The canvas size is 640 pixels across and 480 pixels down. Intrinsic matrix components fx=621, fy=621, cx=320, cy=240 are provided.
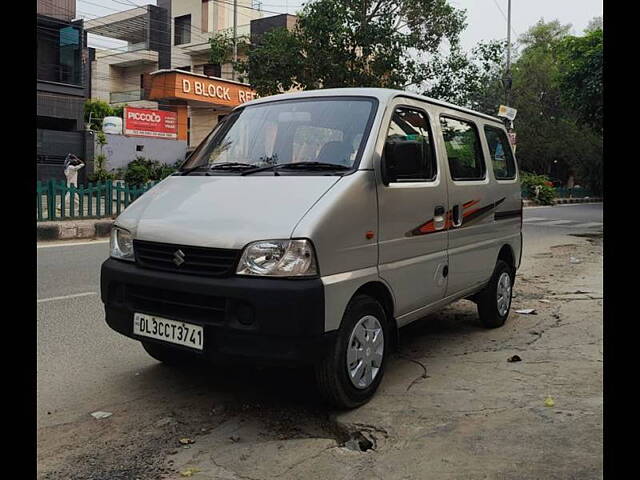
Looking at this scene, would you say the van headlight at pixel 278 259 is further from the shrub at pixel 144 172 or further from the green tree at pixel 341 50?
the green tree at pixel 341 50

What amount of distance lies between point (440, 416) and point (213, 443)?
1327mm

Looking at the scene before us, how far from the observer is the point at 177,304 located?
3512mm

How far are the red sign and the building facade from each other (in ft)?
6.90

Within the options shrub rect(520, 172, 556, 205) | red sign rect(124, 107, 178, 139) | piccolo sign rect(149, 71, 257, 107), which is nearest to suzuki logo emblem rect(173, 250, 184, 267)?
red sign rect(124, 107, 178, 139)

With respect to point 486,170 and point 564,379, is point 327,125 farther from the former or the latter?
point 564,379

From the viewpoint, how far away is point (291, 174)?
3.78m

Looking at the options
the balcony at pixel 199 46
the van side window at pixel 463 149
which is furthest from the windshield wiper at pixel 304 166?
the balcony at pixel 199 46

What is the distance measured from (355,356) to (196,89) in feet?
100.0

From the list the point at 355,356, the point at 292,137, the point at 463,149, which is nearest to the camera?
the point at 355,356

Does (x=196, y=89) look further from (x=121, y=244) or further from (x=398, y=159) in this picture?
(x=398, y=159)

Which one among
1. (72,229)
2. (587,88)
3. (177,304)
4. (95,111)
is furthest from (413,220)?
(95,111)

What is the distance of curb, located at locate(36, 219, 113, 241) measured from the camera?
1198 cm

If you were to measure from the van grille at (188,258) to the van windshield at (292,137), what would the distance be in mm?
748
